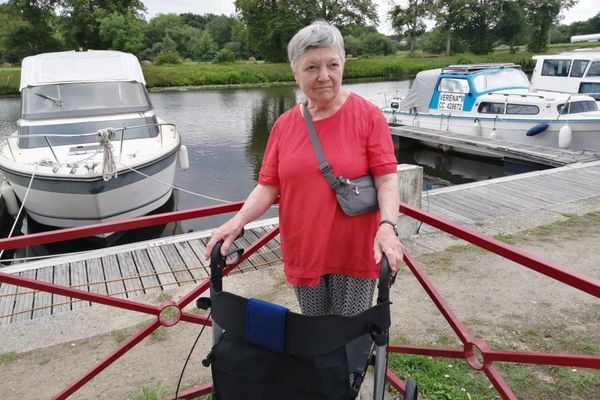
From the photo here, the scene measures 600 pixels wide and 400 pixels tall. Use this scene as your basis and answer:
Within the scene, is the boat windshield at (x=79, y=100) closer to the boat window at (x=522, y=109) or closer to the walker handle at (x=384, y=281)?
the walker handle at (x=384, y=281)

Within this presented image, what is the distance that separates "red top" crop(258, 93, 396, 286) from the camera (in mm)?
1905

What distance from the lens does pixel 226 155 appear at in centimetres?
1612

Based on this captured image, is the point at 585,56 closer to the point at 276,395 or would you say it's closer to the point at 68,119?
the point at 68,119

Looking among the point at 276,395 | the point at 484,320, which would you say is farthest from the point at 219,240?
the point at 484,320

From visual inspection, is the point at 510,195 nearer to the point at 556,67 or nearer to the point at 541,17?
the point at 556,67

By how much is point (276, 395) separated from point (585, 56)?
17.7 meters

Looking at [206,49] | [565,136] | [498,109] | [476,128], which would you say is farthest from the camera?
[206,49]

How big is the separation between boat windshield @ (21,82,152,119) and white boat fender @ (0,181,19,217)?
140 cm

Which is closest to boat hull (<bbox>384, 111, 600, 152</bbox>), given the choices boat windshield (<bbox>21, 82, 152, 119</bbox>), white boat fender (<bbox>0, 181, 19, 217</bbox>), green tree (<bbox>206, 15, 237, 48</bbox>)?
boat windshield (<bbox>21, 82, 152, 119</bbox>)

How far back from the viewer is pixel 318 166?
1.89 m

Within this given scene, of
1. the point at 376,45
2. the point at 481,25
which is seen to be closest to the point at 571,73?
the point at 481,25

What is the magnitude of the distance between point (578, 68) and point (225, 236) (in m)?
17.5

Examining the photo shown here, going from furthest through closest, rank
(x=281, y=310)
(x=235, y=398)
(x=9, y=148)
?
(x=9, y=148) < (x=235, y=398) < (x=281, y=310)

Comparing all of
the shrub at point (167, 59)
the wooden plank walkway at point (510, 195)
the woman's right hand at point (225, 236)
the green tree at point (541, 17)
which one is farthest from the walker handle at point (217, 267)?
the green tree at point (541, 17)
